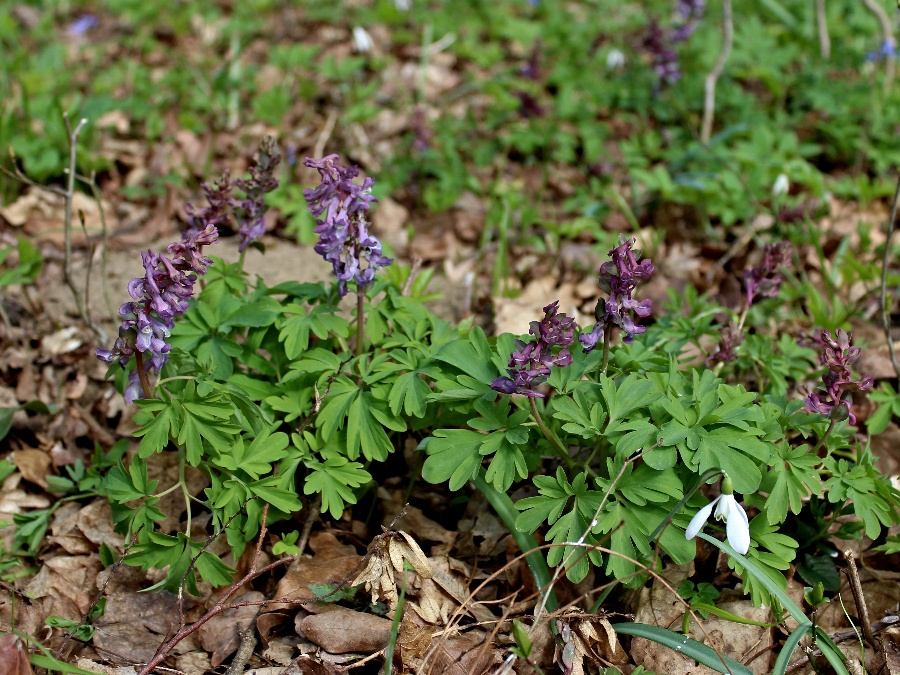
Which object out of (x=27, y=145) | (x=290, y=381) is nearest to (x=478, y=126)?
(x=27, y=145)

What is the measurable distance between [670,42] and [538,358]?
4109 mm

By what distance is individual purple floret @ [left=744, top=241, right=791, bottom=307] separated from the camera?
3314 millimetres

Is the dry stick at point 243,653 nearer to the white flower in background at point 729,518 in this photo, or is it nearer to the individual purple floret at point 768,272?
the white flower in background at point 729,518

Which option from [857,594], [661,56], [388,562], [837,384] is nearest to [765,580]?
[857,594]

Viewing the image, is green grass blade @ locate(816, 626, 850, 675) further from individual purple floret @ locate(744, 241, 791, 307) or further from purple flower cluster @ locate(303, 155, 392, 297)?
purple flower cluster @ locate(303, 155, 392, 297)

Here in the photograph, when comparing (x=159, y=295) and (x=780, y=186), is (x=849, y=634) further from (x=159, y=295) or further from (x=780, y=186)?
(x=780, y=186)

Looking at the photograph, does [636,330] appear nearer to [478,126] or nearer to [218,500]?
[218,500]

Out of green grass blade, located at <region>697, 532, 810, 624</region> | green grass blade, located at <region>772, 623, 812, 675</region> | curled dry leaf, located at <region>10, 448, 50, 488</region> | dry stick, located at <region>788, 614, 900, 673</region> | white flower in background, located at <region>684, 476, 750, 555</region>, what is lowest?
dry stick, located at <region>788, 614, 900, 673</region>

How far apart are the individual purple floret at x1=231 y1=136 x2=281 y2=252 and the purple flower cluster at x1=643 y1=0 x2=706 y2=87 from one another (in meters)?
3.37

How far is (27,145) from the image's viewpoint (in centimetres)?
518

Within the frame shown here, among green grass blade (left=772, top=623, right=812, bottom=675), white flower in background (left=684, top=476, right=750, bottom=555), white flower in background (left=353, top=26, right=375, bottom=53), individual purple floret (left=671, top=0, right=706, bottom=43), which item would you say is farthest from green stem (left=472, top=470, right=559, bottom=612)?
white flower in background (left=353, top=26, right=375, bottom=53)

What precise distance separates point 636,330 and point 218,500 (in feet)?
4.71

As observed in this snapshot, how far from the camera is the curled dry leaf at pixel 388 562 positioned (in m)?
2.71

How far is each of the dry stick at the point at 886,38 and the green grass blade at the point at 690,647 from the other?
452 cm
